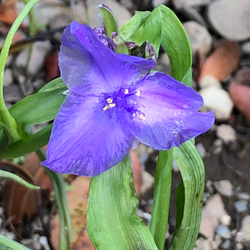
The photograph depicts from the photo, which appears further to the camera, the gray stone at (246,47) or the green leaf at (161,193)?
the gray stone at (246,47)

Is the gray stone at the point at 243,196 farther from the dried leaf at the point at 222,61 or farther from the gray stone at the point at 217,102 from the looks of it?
the dried leaf at the point at 222,61

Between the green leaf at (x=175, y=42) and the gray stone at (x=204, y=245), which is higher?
the green leaf at (x=175, y=42)

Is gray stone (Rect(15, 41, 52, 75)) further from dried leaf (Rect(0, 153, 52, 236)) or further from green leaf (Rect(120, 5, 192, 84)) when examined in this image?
green leaf (Rect(120, 5, 192, 84))

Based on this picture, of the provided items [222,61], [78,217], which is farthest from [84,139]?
[222,61]

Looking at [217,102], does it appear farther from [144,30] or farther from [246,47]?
[144,30]

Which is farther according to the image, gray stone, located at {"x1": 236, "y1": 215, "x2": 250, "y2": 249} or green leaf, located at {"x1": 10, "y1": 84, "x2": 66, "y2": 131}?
gray stone, located at {"x1": 236, "y1": 215, "x2": 250, "y2": 249}

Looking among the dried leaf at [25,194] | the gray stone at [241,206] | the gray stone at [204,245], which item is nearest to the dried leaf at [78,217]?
the dried leaf at [25,194]

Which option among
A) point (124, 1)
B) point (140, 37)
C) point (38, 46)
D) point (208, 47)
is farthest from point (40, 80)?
point (140, 37)

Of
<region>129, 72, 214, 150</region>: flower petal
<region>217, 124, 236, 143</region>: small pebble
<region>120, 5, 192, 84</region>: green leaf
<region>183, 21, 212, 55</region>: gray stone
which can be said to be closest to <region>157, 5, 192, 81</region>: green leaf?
<region>120, 5, 192, 84</region>: green leaf
